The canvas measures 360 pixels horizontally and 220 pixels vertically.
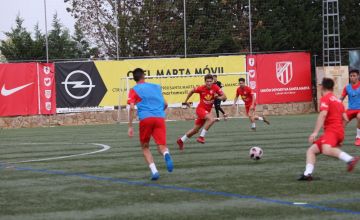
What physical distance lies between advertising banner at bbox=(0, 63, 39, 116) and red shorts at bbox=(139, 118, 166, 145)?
2419 cm

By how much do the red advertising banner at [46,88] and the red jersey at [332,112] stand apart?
85.5ft

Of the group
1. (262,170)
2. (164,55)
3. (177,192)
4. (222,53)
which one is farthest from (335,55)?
(177,192)

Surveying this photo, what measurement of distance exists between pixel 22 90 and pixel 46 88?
3.96 feet

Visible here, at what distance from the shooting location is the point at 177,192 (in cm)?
955

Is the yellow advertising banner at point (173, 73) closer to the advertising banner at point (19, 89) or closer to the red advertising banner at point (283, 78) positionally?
the red advertising banner at point (283, 78)

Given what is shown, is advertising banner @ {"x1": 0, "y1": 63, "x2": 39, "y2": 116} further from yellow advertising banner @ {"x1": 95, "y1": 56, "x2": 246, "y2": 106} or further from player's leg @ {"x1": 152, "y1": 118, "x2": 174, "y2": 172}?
player's leg @ {"x1": 152, "y1": 118, "x2": 174, "y2": 172}

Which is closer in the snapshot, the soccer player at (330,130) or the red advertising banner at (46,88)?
the soccer player at (330,130)

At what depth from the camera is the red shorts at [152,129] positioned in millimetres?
11227

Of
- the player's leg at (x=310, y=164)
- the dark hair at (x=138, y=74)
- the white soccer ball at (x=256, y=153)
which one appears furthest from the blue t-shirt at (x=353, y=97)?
the dark hair at (x=138, y=74)

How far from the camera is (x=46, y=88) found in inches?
1378

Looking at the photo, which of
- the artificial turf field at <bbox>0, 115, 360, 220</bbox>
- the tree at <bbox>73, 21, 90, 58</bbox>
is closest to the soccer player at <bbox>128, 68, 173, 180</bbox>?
the artificial turf field at <bbox>0, 115, 360, 220</bbox>

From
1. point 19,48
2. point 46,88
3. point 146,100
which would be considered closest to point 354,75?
point 146,100

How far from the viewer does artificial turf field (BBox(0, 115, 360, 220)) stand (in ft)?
26.2

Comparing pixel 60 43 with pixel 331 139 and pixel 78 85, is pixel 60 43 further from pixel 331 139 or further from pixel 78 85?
pixel 331 139
